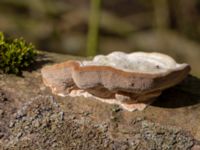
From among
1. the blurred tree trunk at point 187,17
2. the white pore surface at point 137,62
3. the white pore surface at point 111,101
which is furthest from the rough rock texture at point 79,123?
the blurred tree trunk at point 187,17

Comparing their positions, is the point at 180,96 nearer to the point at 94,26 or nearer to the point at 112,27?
the point at 94,26

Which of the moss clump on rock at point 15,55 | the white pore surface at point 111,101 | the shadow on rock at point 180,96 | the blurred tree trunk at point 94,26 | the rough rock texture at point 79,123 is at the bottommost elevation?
the rough rock texture at point 79,123

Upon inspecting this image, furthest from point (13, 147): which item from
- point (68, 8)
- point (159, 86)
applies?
point (68, 8)

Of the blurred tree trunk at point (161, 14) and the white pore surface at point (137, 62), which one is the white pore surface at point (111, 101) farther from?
the blurred tree trunk at point (161, 14)

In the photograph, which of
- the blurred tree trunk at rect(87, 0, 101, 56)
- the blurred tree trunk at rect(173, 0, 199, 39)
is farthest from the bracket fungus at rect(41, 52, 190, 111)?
the blurred tree trunk at rect(173, 0, 199, 39)

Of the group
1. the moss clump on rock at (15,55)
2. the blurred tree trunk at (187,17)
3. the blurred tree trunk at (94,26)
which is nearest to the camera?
the moss clump on rock at (15,55)

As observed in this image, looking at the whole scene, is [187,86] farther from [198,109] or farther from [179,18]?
[179,18]
